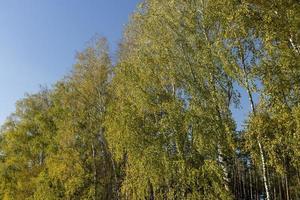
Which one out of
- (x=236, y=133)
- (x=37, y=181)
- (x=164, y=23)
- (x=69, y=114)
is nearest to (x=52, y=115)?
(x=69, y=114)

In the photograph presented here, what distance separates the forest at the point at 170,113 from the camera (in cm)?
1005

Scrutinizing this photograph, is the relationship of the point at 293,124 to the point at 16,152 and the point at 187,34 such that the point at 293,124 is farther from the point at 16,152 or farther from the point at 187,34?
the point at 16,152

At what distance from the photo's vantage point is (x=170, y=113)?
14805 millimetres

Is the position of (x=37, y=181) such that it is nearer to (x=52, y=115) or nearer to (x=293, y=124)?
(x=52, y=115)

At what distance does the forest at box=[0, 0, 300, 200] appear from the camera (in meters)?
10.0

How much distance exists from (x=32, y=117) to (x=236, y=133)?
17826 mm

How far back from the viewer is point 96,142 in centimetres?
2381

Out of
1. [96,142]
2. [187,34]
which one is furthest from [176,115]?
[96,142]

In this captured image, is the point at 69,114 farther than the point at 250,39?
Yes

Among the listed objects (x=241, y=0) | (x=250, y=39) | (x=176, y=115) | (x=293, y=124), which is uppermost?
(x=241, y=0)

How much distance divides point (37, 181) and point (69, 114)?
405cm

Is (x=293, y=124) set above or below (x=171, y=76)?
below

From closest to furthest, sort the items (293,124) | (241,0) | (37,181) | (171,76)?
1. (293,124)
2. (241,0)
3. (171,76)
4. (37,181)

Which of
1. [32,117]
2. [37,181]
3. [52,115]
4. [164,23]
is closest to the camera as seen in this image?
[164,23]
